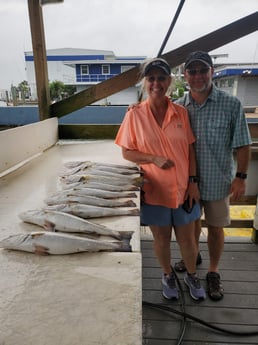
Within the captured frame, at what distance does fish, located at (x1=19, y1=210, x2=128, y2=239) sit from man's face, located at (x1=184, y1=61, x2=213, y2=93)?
1.17m

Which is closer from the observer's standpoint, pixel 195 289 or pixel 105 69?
pixel 195 289

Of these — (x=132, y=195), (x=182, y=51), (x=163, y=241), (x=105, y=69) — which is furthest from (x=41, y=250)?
(x=105, y=69)

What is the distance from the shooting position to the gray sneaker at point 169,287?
229cm

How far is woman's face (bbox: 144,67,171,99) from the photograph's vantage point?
1.81 m

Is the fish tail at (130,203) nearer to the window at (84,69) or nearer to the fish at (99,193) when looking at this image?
the fish at (99,193)

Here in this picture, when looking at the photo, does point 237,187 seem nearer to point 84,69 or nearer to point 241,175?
point 241,175

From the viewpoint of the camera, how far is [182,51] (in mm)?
3381

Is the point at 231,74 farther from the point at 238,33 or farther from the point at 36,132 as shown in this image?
the point at 36,132

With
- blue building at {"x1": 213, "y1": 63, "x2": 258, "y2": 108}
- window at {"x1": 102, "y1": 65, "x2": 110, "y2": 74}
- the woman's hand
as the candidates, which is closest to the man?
the woman's hand

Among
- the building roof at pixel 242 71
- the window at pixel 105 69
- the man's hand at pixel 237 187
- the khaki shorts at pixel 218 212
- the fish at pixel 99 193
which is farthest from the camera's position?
the window at pixel 105 69

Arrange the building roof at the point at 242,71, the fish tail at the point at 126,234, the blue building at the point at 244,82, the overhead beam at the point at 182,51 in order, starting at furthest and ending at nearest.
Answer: the blue building at the point at 244,82
the building roof at the point at 242,71
the overhead beam at the point at 182,51
the fish tail at the point at 126,234

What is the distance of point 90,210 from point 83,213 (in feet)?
0.15

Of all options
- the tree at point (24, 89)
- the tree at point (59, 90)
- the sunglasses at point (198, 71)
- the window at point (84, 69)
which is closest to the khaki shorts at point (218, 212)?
the sunglasses at point (198, 71)

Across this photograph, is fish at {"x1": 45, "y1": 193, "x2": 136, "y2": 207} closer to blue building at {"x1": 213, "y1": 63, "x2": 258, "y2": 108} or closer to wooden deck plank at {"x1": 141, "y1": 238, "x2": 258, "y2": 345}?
wooden deck plank at {"x1": 141, "y1": 238, "x2": 258, "y2": 345}
